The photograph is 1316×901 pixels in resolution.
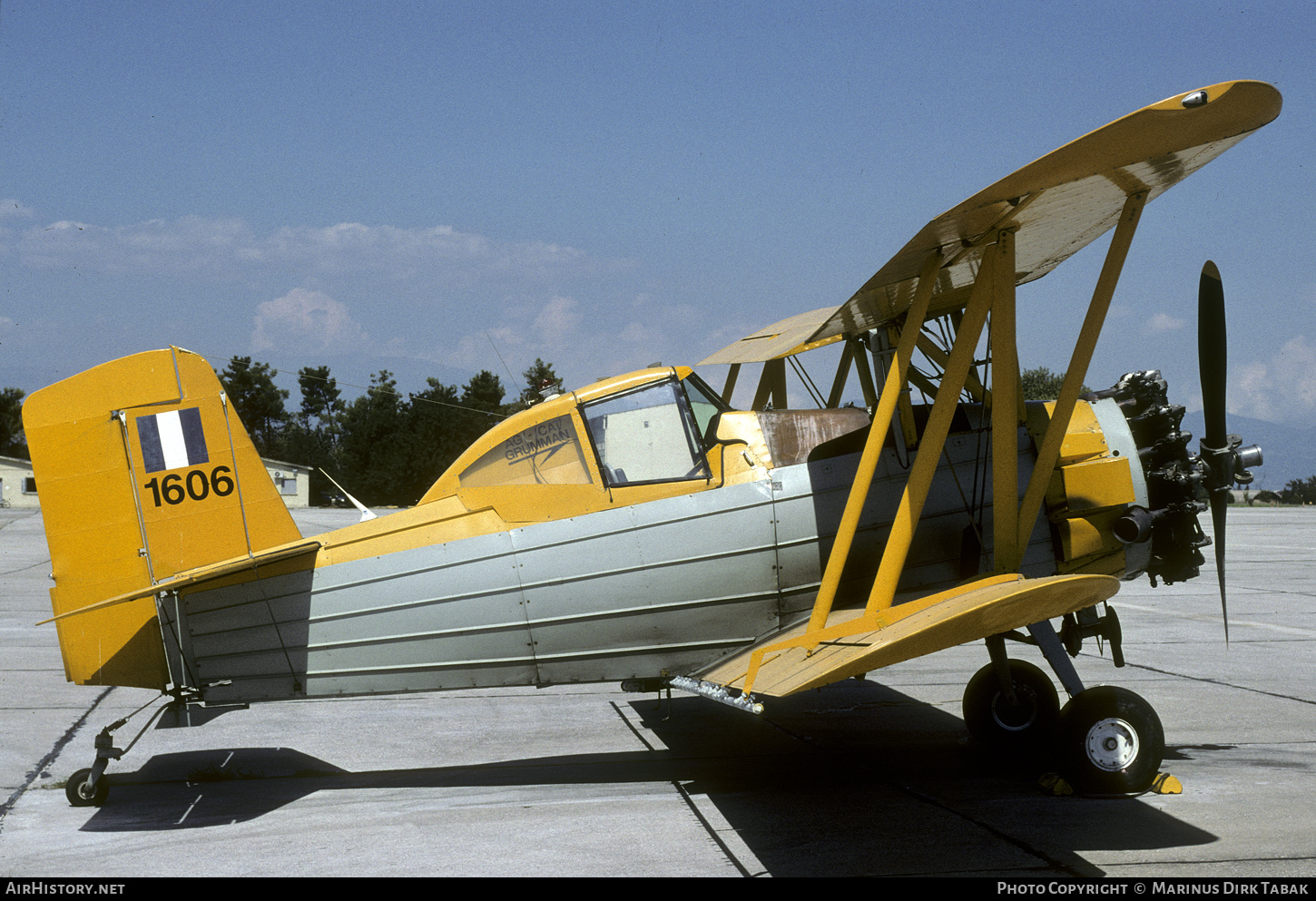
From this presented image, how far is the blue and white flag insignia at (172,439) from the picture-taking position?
5434mm

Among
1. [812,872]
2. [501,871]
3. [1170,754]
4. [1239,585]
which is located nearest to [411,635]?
[501,871]

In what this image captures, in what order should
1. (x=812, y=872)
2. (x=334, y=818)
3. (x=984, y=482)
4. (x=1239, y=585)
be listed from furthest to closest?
(x=1239, y=585)
(x=984, y=482)
(x=334, y=818)
(x=812, y=872)

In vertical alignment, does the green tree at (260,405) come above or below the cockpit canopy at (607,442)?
above

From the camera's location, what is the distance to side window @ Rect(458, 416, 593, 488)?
570 cm

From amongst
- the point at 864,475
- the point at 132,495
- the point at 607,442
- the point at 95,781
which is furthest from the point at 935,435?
the point at 95,781

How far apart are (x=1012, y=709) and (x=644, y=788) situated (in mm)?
2545

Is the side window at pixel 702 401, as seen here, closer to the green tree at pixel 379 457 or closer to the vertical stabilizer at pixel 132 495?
the vertical stabilizer at pixel 132 495

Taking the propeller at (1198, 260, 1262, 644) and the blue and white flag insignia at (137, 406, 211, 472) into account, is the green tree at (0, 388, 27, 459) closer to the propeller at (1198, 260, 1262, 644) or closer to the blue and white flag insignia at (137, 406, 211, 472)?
the blue and white flag insignia at (137, 406, 211, 472)

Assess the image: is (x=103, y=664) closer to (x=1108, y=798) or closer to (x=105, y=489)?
(x=105, y=489)

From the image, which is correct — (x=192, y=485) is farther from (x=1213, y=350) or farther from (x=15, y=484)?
(x=15, y=484)

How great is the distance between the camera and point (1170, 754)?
20.6 feet

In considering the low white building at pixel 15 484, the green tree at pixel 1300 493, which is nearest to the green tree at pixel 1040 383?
the green tree at pixel 1300 493

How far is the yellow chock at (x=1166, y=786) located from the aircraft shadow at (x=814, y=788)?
0.23 m

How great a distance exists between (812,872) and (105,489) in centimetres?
422
